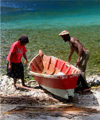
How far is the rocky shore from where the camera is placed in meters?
6.63

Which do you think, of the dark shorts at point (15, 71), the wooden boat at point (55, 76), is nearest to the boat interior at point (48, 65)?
the wooden boat at point (55, 76)

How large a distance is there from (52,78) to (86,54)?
1544mm

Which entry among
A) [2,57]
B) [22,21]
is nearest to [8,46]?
[2,57]

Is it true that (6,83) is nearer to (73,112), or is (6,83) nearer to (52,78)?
(52,78)

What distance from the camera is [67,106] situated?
7125mm

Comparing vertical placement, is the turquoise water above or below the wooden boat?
above

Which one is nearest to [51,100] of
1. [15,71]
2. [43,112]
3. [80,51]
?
[43,112]

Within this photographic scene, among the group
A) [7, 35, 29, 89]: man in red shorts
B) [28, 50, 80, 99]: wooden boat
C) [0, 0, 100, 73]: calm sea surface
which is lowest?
[28, 50, 80, 99]: wooden boat

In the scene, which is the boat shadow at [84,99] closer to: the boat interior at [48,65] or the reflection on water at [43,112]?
the reflection on water at [43,112]

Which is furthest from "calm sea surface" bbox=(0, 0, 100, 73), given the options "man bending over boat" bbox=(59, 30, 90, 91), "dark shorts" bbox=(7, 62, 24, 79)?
"man bending over boat" bbox=(59, 30, 90, 91)

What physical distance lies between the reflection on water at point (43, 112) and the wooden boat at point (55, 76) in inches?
19.7

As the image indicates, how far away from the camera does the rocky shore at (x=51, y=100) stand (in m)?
6.63

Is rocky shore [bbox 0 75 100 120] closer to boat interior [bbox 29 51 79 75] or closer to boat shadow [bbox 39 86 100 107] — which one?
boat shadow [bbox 39 86 100 107]

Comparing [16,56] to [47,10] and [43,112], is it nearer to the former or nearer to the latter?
[43,112]
